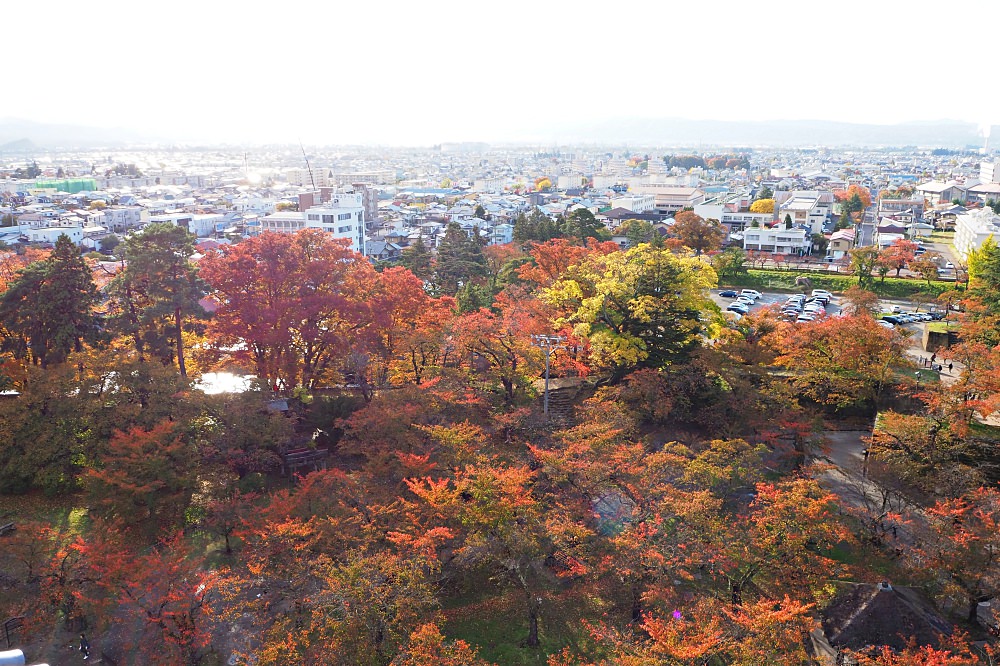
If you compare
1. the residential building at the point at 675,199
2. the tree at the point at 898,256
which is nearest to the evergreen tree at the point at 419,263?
the tree at the point at 898,256

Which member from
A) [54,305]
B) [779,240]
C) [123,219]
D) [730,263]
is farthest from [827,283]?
[123,219]

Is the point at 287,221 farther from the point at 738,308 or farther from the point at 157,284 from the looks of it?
the point at 738,308

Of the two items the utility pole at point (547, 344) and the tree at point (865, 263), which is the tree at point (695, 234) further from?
the utility pole at point (547, 344)

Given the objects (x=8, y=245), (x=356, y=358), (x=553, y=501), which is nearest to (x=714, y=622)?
(x=553, y=501)

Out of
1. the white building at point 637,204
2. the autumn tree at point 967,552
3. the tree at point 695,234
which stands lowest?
the autumn tree at point 967,552

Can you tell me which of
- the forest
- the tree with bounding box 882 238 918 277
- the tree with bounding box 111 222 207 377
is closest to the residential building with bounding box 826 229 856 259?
the tree with bounding box 882 238 918 277

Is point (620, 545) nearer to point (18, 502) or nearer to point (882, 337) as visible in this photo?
point (882, 337)

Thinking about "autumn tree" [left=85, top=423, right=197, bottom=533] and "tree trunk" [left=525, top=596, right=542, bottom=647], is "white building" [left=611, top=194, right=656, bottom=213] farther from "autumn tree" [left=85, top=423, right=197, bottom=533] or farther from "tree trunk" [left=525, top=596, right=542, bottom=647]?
"tree trunk" [left=525, top=596, right=542, bottom=647]
